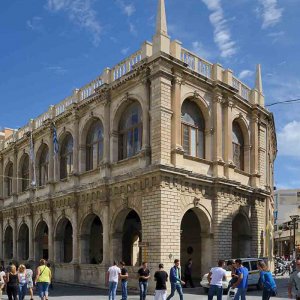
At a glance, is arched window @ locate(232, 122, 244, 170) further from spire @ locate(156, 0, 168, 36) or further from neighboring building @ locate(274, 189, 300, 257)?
neighboring building @ locate(274, 189, 300, 257)

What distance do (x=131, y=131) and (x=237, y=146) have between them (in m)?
7.31

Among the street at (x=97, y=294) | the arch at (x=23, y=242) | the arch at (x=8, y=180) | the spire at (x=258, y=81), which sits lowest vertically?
the street at (x=97, y=294)

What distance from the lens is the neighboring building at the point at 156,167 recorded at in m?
22.8

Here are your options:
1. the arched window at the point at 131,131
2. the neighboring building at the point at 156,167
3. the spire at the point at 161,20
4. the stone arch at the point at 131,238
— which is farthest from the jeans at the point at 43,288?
the spire at the point at 161,20

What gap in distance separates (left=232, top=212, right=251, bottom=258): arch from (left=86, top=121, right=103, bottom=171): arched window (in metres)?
9.03

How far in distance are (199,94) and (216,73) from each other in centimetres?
197

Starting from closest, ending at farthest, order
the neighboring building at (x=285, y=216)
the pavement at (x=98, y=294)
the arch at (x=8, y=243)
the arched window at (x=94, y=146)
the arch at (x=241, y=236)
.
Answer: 1. the pavement at (x=98, y=294)
2. the arched window at (x=94, y=146)
3. the arch at (x=241, y=236)
4. the arch at (x=8, y=243)
5. the neighboring building at (x=285, y=216)

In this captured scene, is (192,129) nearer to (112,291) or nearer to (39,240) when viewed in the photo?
(112,291)

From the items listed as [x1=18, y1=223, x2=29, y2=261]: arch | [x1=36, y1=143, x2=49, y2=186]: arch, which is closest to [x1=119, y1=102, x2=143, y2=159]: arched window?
[x1=36, y1=143, x2=49, y2=186]: arch

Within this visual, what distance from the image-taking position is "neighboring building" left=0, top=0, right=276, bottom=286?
897 inches

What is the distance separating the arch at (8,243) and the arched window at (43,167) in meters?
7.15

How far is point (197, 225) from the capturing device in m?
28.5

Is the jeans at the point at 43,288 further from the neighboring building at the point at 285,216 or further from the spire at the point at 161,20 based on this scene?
the neighboring building at the point at 285,216

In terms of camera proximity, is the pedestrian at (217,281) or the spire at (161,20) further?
the spire at (161,20)
